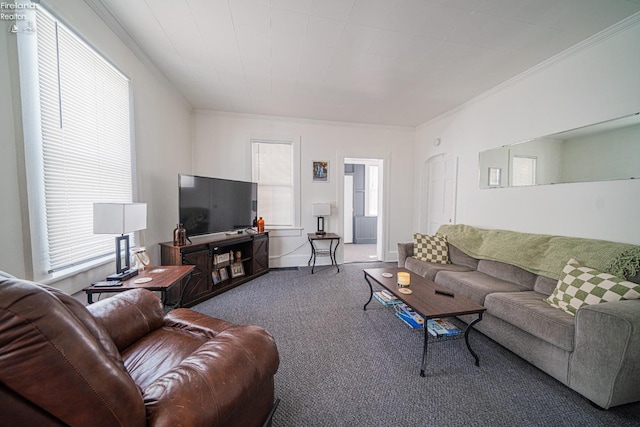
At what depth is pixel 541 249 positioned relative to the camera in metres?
2.33

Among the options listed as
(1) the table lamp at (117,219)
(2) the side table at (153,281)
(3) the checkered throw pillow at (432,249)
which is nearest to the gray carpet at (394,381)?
(2) the side table at (153,281)

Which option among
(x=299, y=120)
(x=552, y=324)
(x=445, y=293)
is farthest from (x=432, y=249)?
(x=299, y=120)

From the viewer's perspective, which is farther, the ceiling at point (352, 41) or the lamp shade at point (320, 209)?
the lamp shade at point (320, 209)

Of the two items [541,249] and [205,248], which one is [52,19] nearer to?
[205,248]

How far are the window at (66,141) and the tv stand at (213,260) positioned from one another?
702mm

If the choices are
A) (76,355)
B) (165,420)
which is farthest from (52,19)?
(165,420)

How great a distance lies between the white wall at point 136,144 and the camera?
4.02ft

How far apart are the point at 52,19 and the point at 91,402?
7.40 ft

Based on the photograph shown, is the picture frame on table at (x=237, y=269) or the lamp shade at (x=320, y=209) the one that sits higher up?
the lamp shade at (x=320, y=209)

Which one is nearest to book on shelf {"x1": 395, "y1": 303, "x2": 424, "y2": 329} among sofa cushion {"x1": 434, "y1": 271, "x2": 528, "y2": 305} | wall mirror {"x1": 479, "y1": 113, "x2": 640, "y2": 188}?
sofa cushion {"x1": 434, "y1": 271, "x2": 528, "y2": 305}

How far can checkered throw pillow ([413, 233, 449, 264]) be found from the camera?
3.17 metres

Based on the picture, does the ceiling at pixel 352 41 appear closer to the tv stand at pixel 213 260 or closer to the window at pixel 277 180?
the window at pixel 277 180

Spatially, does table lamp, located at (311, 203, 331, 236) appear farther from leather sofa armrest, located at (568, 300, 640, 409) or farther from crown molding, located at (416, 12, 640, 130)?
leather sofa armrest, located at (568, 300, 640, 409)

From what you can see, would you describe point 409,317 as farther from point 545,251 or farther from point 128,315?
point 128,315
